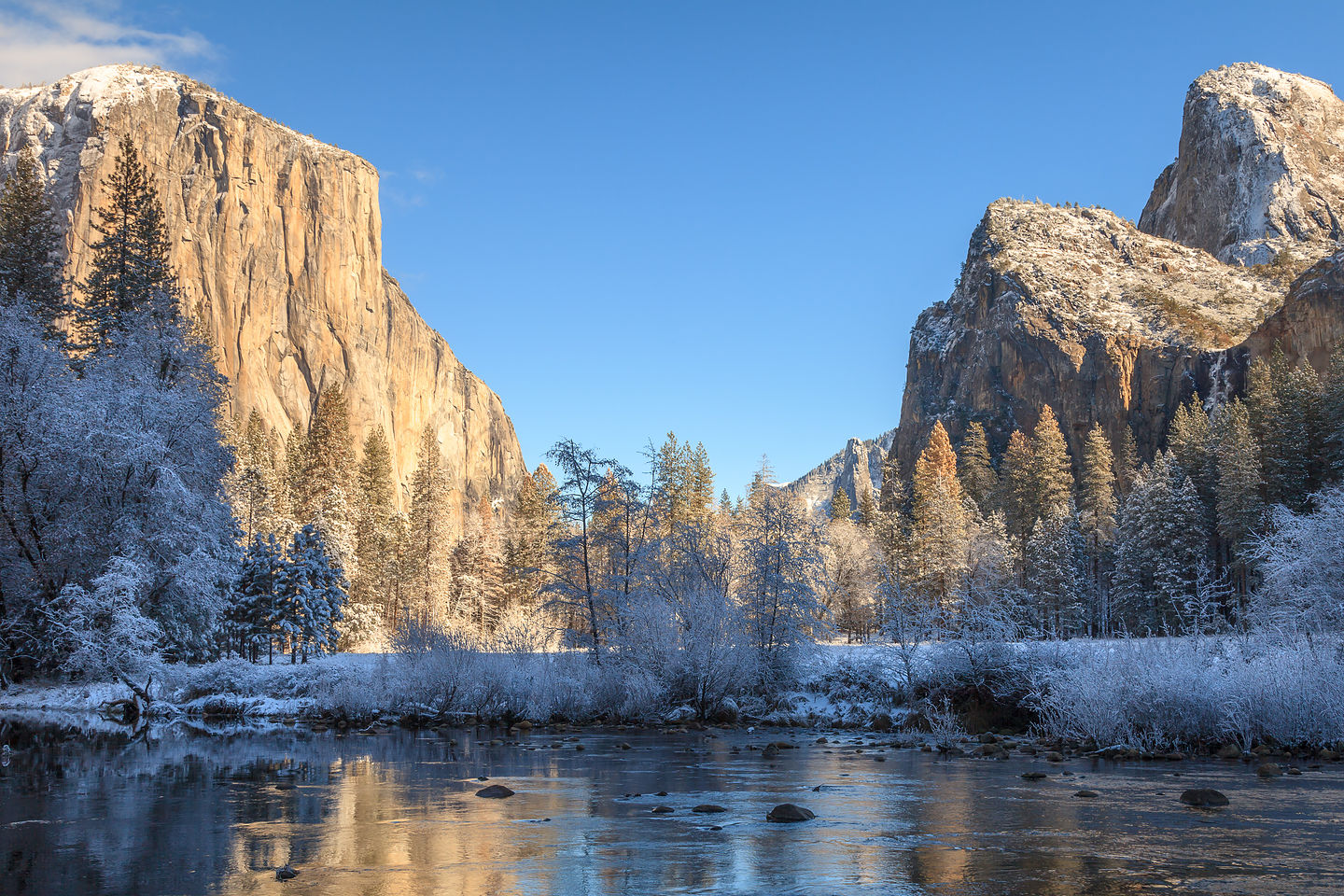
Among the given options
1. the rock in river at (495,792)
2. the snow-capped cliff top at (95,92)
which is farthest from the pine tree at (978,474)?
the snow-capped cliff top at (95,92)

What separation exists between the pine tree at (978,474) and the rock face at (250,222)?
233 feet

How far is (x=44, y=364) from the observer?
27.2 m

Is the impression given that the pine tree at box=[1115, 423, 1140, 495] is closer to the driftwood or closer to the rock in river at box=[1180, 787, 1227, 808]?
the driftwood

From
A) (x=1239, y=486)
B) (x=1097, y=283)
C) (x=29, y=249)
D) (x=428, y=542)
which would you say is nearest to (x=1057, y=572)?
(x=1239, y=486)

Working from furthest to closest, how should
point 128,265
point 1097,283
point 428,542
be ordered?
point 1097,283, point 428,542, point 128,265

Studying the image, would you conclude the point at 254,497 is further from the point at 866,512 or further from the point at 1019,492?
the point at 1019,492

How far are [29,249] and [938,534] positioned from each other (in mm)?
56735

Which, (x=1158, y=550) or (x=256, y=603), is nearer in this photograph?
(x=256, y=603)

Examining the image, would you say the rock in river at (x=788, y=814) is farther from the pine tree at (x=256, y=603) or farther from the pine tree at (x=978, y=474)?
the pine tree at (x=978, y=474)

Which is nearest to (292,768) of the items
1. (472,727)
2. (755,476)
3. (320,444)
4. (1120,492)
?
(472,727)

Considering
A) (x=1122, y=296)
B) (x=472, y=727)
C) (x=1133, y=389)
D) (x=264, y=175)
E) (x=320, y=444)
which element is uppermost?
(x=264, y=175)

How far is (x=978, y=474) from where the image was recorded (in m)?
91.9

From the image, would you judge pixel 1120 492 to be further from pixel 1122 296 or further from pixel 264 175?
pixel 264 175

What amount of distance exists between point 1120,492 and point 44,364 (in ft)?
303
